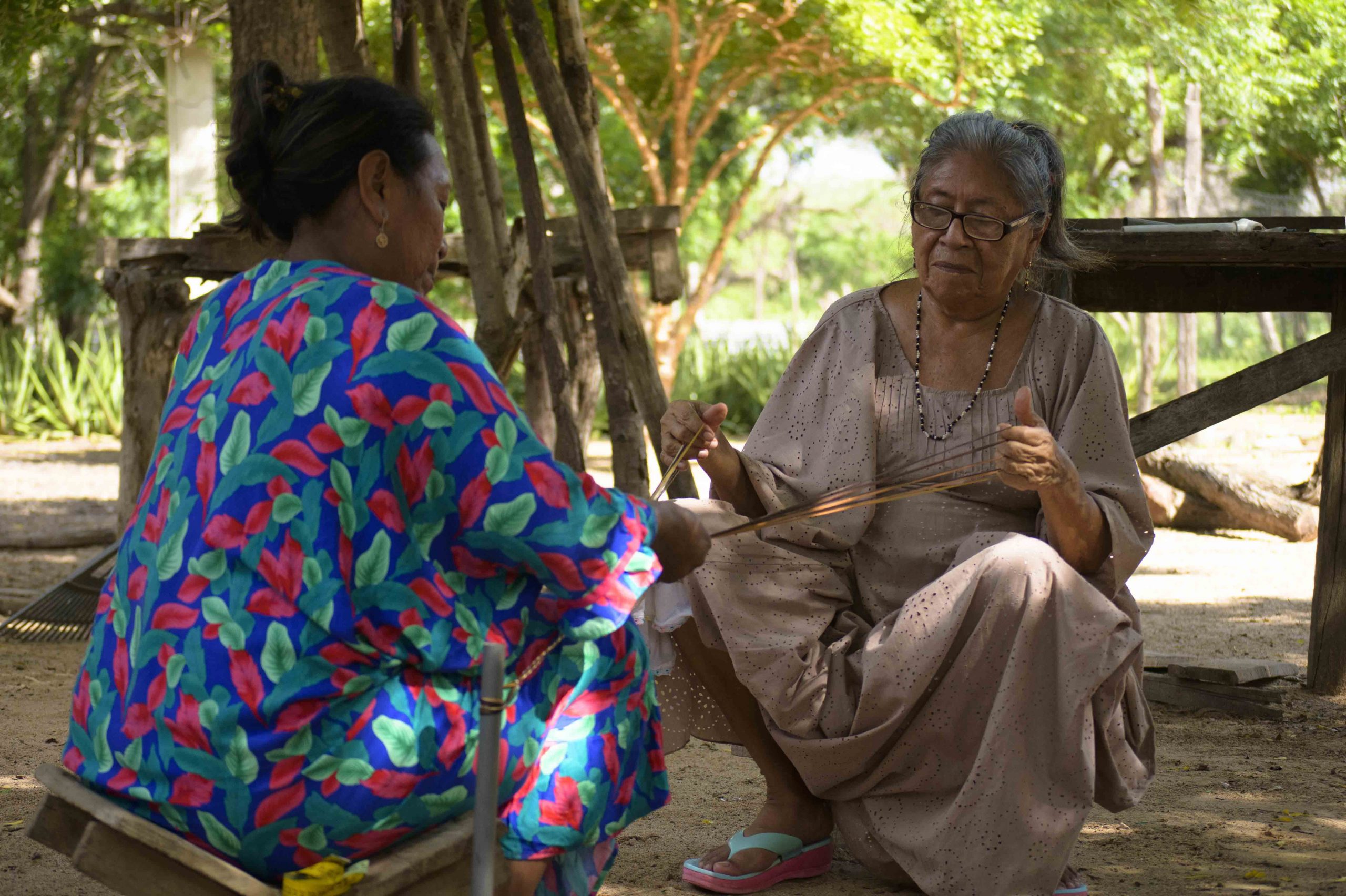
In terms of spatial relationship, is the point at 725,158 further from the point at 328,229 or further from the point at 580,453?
the point at 328,229

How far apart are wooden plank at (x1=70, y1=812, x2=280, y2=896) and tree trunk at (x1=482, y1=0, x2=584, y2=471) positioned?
3060 mm

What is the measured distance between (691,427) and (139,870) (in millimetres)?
1263

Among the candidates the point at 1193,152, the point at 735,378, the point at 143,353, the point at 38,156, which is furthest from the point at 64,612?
the point at 38,156

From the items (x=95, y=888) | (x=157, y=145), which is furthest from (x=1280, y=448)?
(x=157, y=145)

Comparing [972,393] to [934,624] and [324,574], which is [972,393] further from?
[324,574]

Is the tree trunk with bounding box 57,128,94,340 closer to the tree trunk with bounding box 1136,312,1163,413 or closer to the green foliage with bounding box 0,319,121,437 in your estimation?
the green foliage with bounding box 0,319,121,437

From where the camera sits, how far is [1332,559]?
388 cm

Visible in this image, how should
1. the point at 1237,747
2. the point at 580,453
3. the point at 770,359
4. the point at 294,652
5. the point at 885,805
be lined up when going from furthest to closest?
the point at 770,359
the point at 580,453
the point at 1237,747
the point at 885,805
the point at 294,652

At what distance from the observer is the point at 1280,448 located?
1090 centimetres

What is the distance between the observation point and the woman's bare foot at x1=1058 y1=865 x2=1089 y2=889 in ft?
7.67

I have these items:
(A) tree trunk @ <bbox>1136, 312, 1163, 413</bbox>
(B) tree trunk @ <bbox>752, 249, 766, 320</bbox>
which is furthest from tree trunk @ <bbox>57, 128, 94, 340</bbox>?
(B) tree trunk @ <bbox>752, 249, 766, 320</bbox>

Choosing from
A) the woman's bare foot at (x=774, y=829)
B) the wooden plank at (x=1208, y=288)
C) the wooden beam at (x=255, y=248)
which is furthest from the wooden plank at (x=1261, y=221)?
the wooden beam at (x=255, y=248)

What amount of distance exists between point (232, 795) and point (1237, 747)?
9.14 ft

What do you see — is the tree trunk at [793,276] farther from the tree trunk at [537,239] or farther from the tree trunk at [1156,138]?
the tree trunk at [537,239]
